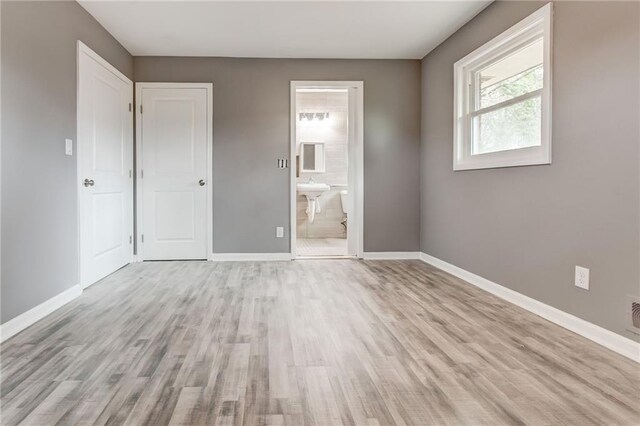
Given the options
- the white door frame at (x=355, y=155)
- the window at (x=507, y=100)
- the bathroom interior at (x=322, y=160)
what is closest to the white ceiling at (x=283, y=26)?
the white door frame at (x=355, y=155)

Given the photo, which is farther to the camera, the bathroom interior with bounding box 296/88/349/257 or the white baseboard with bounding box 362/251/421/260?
the bathroom interior with bounding box 296/88/349/257

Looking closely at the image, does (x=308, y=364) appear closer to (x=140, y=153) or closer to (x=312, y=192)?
(x=140, y=153)

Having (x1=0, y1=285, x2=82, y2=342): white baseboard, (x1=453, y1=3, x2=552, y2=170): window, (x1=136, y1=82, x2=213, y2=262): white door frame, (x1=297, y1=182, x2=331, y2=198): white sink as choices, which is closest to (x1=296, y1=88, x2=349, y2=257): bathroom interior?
(x1=297, y1=182, x2=331, y2=198): white sink

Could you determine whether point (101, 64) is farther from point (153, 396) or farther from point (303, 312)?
point (153, 396)

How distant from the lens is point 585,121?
2348 mm

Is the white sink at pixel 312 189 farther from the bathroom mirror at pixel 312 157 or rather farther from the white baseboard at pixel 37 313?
the white baseboard at pixel 37 313

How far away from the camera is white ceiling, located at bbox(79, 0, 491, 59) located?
342 centimetres

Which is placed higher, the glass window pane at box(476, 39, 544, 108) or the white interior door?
the glass window pane at box(476, 39, 544, 108)

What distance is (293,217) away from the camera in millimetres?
4859

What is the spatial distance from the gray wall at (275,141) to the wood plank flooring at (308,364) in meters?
1.69

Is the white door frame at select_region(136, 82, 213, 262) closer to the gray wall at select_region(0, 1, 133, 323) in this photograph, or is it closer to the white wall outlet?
the gray wall at select_region(0, 1, 133, 323)

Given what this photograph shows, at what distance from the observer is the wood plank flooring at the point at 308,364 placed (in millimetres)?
1526

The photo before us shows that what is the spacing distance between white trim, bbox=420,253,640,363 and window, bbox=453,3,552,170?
37.8 inches

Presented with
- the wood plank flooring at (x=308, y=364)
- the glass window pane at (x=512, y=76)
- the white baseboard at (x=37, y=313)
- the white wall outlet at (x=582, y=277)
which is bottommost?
the wood plank flooring at (x=308, y=364)
